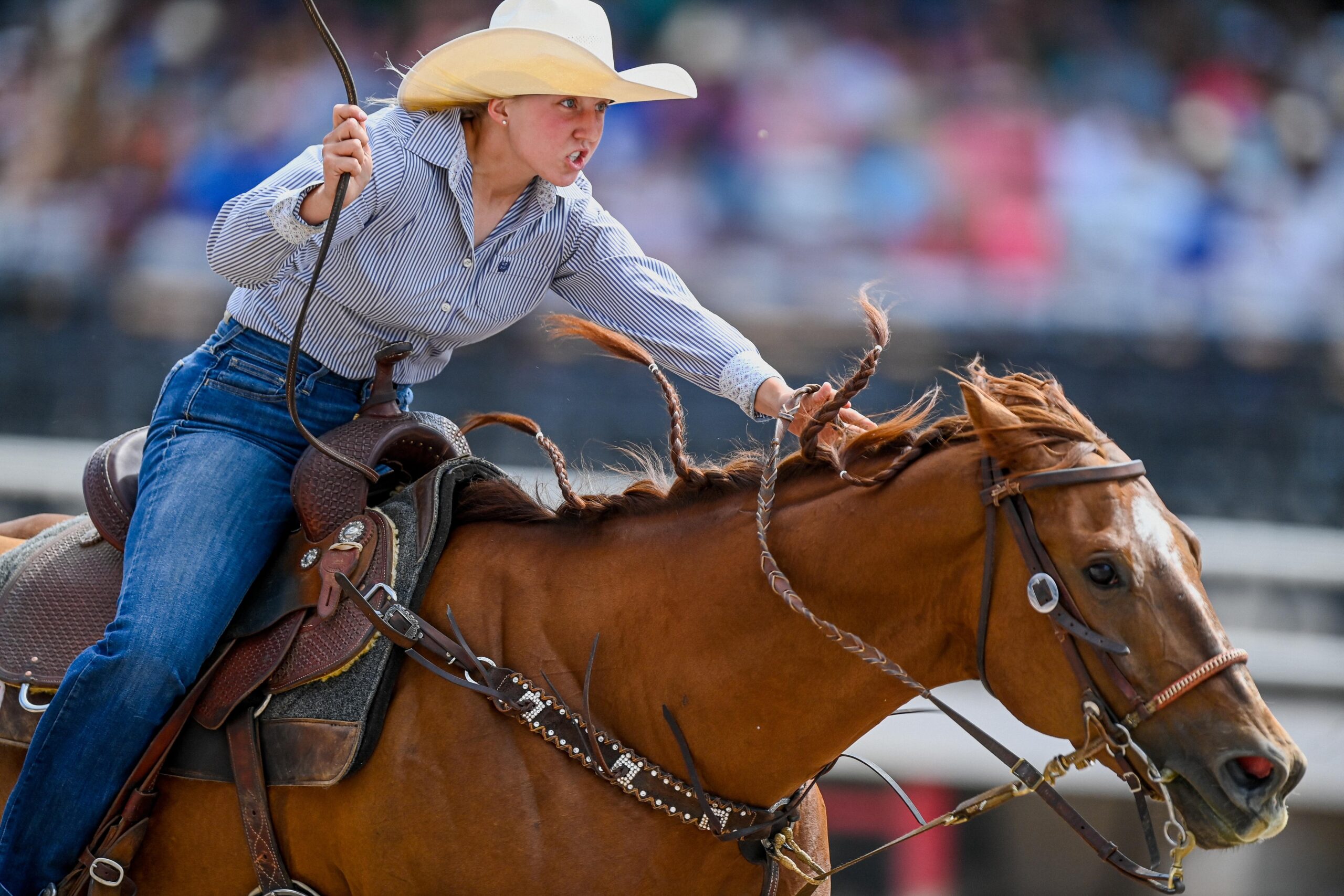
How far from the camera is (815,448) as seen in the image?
268 cm

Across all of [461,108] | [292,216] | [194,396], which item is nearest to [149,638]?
[194,396]

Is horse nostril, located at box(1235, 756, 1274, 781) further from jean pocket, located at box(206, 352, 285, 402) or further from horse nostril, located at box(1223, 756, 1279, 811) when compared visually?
jean pocket, located at box(206, 352, 285, 402)

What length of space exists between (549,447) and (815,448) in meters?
0.59

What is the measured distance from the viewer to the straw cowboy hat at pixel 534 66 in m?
2.76

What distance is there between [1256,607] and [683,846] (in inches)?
171

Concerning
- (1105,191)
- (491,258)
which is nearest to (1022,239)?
(1105,191)

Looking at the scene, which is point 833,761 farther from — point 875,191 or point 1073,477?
point 875,191

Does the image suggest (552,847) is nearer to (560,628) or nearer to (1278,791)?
(560,628)

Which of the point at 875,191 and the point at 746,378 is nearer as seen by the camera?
the point at 746,378

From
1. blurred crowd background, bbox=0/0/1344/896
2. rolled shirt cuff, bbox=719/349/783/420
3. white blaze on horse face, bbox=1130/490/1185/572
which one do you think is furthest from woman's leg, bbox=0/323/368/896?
blurred crowd background, bbox=0/0/1344/896

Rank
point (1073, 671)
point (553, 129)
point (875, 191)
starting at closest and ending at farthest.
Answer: point (1073, 671) → point (553, 129) → point (875, 191)

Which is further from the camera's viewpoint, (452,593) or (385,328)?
(385,328)

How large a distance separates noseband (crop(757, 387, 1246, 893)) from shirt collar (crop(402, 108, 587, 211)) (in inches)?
39.8

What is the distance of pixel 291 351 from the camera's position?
8.67ft
